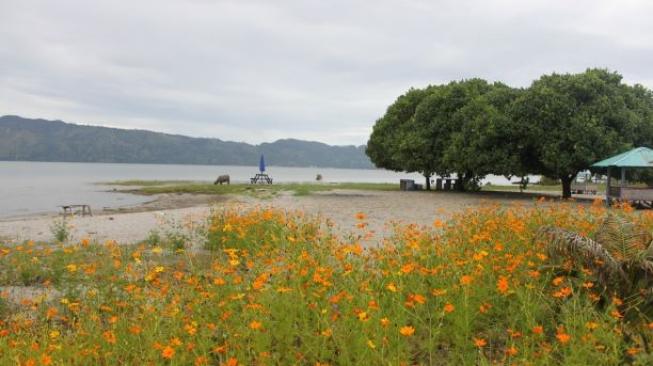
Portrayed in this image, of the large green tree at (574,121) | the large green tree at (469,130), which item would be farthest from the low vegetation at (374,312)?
the large green tree at (469,130)

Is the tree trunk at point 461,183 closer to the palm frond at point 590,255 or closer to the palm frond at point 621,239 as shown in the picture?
the palm frond at point 621,239

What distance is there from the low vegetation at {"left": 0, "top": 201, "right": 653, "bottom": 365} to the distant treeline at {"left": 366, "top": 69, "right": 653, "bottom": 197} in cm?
2171

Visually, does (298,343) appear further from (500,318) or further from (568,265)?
(568,265)

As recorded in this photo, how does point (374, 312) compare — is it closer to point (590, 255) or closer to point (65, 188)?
point (590, 255)

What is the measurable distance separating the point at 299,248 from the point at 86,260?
12.8ft

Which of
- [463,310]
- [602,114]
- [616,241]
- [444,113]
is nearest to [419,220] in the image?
[616,241]

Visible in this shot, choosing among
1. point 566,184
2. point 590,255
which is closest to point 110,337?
point 590,255

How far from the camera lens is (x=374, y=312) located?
3855 mm

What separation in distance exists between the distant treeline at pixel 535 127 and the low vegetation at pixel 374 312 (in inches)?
855

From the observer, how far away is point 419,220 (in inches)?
620

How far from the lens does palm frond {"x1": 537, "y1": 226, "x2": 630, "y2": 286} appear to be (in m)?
4.56

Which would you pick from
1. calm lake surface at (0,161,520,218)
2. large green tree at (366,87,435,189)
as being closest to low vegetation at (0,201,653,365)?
calm lake surface at (0,161,520,218)

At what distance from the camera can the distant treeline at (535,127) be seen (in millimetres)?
25062

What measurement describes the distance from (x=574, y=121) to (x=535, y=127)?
1.86 metres
